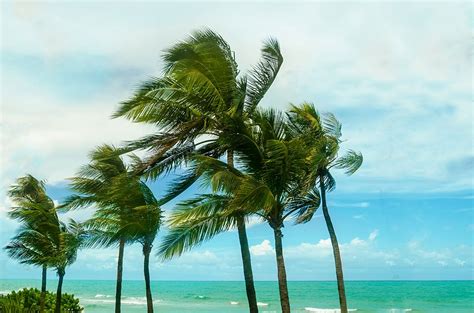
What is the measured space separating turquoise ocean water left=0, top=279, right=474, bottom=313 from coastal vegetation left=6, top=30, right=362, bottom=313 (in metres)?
36.1

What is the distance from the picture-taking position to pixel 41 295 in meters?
21.8

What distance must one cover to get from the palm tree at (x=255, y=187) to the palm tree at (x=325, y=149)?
348 mm

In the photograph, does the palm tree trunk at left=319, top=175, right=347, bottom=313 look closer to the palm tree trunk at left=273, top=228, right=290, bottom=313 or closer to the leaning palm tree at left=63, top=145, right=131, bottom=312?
the palm tree trunk at left=273, top=228, right=290, bottom=313

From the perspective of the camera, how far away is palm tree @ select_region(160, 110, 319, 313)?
38.1 feet

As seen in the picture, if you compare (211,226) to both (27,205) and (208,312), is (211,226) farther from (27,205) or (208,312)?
(208,312)

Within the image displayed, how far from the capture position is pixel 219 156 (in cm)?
1369

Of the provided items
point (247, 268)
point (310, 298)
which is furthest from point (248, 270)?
point (310, 298)

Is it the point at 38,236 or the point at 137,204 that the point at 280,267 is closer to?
the point at 137,204

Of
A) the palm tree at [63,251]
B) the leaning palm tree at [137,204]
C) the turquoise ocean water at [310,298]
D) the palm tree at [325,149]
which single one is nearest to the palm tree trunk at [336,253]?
the palm tree at [325,149]

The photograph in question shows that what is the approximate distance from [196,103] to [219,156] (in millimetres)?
1344

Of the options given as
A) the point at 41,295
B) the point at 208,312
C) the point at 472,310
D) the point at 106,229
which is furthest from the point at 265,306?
the point at 106,229

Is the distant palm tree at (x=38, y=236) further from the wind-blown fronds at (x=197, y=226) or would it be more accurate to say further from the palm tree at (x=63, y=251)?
the wind-blown fronds at (x=197, y=226)

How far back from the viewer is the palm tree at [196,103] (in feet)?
41.9

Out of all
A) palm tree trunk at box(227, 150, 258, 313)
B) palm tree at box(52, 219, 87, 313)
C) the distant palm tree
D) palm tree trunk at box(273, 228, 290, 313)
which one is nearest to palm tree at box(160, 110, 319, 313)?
palm tree trunk at box(273, 228, 290, 313)
